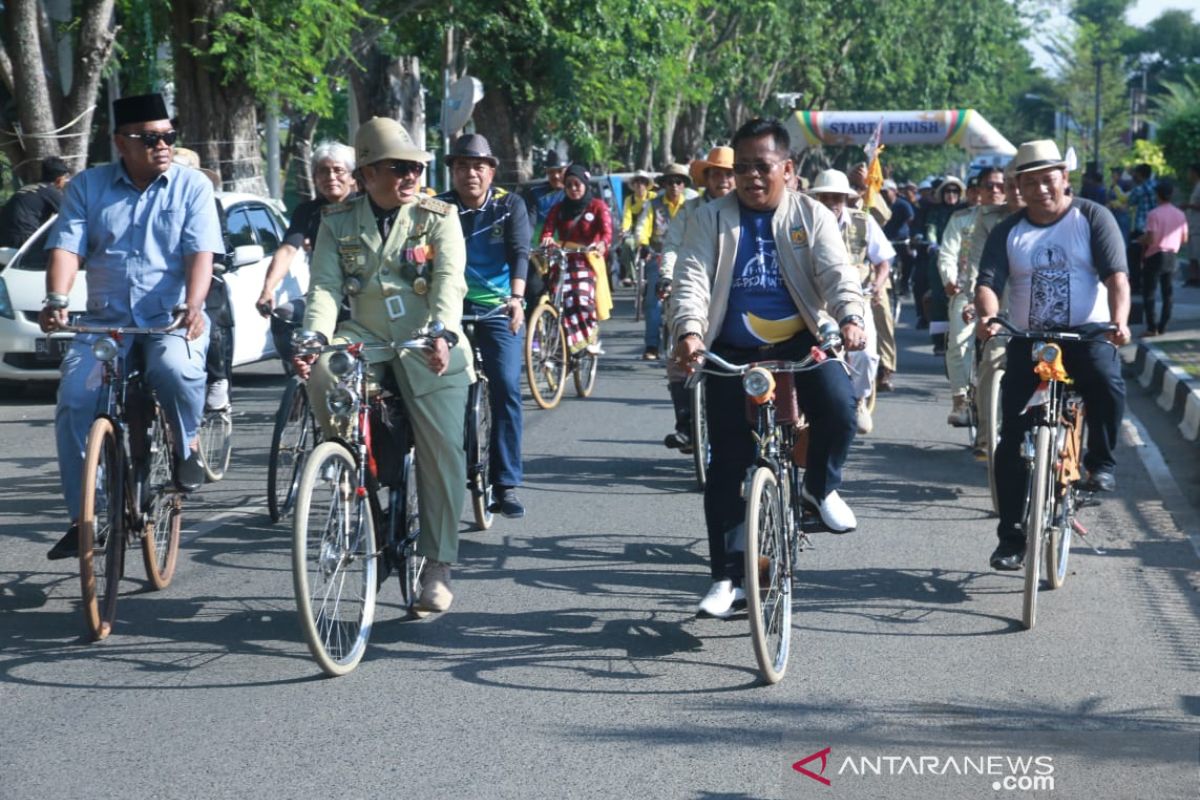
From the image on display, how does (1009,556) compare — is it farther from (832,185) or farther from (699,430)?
(832,185)

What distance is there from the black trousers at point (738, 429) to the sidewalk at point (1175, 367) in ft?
19.7

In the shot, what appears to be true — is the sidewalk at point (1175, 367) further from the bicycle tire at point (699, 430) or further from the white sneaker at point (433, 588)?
the white sneaker at point (433, 588)

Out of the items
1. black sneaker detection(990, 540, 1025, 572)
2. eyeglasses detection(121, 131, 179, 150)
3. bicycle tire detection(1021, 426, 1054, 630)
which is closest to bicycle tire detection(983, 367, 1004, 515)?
black sneaker detection(990, 540, 1025, 572)

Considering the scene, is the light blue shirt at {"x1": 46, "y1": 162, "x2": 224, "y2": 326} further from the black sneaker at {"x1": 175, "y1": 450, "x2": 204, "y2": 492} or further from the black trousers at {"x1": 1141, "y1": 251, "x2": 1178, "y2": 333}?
the black trousers at {"x1": 1141, "y1": 251, "x2": 1178, "y2": 333}

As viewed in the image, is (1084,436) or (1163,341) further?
(1163,341)

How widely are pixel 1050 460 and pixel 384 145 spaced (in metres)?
2.77

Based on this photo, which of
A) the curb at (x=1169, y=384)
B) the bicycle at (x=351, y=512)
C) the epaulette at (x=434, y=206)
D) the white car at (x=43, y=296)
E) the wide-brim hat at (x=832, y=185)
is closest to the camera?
the bicycle at (x=351, y=512)

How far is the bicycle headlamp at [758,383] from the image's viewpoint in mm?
5723

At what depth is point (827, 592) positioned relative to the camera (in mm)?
7102

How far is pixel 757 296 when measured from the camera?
620cm

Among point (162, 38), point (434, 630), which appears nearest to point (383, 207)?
point (434, 630)

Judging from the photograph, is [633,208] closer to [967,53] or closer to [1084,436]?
[1084,436]

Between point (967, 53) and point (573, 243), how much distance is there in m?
47.8

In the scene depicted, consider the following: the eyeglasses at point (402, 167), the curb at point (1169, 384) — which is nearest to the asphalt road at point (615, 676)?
the eyeglasses at point (402, 167)
